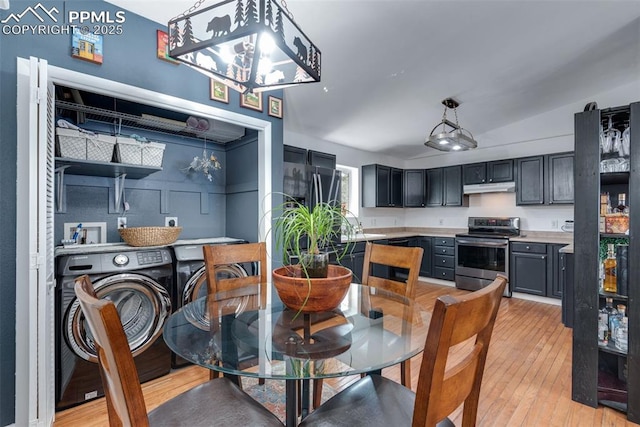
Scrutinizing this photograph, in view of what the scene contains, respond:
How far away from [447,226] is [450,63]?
135 inches

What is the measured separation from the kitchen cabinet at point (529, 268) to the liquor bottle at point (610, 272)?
8.02 feet

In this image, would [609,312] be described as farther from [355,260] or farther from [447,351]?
[355,260]

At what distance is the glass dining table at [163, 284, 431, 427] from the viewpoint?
100cm

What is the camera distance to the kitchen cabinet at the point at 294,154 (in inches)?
144

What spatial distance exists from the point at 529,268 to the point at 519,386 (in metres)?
2.59

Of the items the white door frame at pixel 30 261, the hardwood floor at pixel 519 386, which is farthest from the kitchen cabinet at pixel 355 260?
the white door frame at pixel 30 261

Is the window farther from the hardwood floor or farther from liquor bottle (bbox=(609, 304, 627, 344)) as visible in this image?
liquor bottle (bbox=(609, 304, 627, 344))

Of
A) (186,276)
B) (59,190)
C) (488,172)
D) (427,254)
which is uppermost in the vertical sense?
(488,172)

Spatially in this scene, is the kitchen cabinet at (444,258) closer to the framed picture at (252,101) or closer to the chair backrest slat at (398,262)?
the chair backrest slat at (398,262)

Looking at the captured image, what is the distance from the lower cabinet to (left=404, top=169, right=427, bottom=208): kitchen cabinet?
1.79 meters

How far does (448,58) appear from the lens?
2.91 m

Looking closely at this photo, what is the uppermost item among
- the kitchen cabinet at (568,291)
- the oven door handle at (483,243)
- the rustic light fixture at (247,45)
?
the rustic light fixture at (247,45)

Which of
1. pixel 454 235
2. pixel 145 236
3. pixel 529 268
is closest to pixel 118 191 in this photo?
pixel 145 236

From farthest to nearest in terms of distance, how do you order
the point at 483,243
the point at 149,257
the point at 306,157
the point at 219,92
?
the point at 483,243 < the point at 306,157 < the point at 219,92 < the point at 149,257
